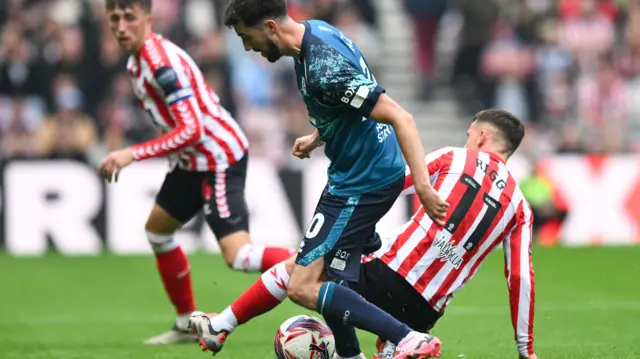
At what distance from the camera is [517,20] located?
1906 centimetres

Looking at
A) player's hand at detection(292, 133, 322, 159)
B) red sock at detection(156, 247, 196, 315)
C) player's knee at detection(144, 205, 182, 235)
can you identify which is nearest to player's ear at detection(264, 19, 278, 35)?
player's hand at detection(292, 133, 322, 159)

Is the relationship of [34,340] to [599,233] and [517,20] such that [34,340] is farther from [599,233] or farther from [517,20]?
[517,20]

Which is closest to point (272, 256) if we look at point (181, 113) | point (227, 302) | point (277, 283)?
point (181, 113)

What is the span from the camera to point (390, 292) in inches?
252

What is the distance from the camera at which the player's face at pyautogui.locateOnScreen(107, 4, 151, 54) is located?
7.97 m

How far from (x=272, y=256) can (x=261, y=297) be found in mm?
1424

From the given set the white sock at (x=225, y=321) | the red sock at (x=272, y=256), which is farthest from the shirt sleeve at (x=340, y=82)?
the red sock at (x=272, y=256)

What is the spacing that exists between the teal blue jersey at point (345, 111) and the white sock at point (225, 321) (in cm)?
89

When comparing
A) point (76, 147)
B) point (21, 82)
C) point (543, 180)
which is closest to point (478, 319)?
point (543, 180)

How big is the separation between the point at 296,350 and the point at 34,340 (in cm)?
288

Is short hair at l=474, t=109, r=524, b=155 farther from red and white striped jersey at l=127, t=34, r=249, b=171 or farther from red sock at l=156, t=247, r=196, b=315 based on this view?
red sock at l=156, t=247, r=196, b=315

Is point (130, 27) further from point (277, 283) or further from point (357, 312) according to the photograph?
point (357, 312)

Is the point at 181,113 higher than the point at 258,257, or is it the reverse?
the point at 181,113

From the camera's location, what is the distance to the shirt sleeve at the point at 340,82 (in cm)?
562
